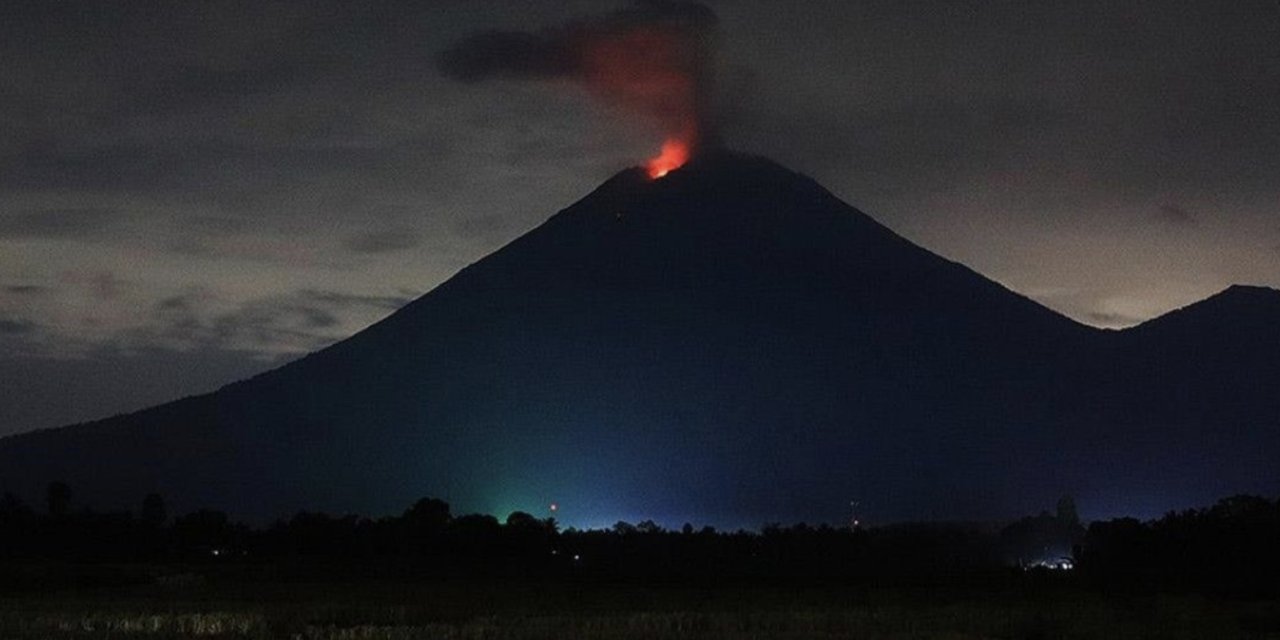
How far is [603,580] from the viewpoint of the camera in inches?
3282

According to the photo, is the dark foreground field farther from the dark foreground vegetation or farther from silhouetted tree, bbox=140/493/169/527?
silhouetted tree, bbox=140/493/169/527

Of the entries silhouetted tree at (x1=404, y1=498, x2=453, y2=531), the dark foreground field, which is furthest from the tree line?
the dark foreground field

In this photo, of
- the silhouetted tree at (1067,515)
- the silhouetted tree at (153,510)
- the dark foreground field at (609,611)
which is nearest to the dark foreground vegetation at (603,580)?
the dark foreground field at (609,611)

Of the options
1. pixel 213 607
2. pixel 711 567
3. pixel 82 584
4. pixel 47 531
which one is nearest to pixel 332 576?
pixel 82 584

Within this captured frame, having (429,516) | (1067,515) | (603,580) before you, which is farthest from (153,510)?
(1067,515)

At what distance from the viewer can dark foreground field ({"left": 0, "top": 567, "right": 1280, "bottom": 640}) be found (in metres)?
47.2

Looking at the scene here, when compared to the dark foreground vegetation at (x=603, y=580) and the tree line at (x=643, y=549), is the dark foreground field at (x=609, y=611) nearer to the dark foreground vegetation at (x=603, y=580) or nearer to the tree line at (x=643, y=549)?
the dark foreground vegetation at (x=603, y=580)

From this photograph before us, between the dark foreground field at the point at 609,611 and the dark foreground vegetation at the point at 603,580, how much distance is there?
14 centimetres

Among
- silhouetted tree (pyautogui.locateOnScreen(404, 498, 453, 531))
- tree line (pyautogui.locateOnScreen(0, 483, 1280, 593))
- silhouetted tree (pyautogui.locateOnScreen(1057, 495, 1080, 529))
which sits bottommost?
tree line (pyautogui.locateOnScreen(0, 483, 1280, 593))

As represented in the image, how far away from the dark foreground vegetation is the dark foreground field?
5.5 inches

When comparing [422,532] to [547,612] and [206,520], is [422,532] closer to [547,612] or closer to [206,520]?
[206,520]

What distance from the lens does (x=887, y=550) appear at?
108312 millimetres

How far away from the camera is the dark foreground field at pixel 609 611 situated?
155 feet

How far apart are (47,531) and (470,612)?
6503 centimetres
